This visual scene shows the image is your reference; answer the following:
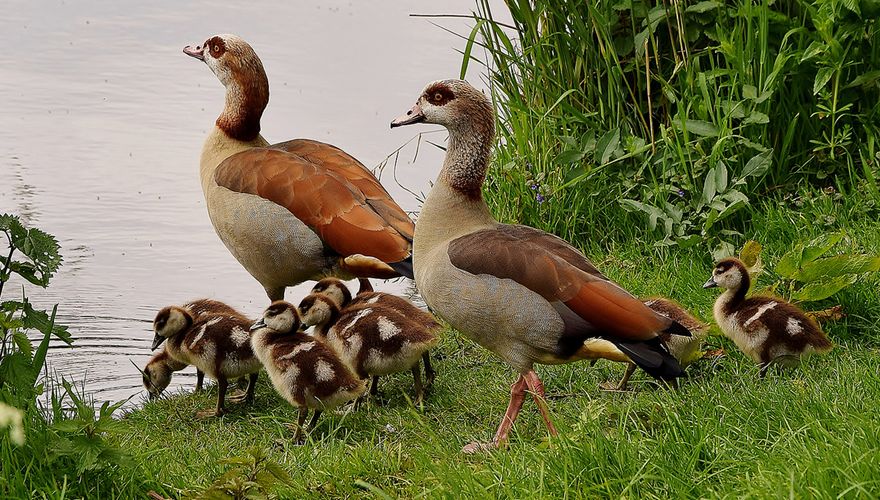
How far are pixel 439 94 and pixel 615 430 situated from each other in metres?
2.02

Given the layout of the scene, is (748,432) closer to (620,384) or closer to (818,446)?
(818,446)

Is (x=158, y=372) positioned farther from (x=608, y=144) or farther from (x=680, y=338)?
(x=608, y=144)

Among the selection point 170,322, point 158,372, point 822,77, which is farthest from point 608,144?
point 158,372

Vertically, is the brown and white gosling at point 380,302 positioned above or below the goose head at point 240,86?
below

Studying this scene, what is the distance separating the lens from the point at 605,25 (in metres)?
6.94

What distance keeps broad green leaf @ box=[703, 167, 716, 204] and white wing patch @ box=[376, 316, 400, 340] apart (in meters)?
2.11

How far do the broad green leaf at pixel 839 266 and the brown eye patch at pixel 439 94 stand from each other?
2.02 m

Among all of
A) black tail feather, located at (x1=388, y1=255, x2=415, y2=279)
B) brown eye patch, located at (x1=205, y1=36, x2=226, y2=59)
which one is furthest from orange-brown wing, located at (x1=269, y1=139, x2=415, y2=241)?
brown eye patch, located at (x1=205, y1=36, x2=226, y2=59)

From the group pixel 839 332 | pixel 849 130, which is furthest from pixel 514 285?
pixel 849 130

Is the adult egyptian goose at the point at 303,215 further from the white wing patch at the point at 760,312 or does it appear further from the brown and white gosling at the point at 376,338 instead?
the white wing patch at the point at 760,312

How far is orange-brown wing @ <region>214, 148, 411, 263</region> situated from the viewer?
239 inches

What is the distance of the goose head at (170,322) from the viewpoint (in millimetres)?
6117

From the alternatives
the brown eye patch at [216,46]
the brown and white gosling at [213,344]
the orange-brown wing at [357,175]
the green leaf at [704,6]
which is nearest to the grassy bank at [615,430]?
the brown and white gosling at [213,344]

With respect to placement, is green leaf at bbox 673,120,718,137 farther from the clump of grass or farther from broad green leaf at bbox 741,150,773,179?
broad green leaf at bbox 741,150,773,179
